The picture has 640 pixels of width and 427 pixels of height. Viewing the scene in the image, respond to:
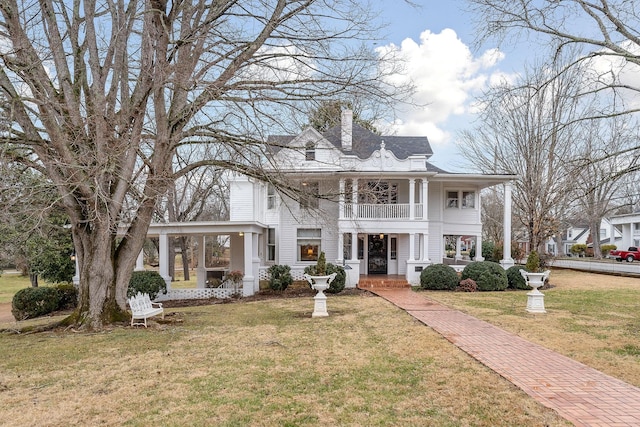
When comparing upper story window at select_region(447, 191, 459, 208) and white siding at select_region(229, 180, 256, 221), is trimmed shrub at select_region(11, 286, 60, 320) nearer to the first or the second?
white siding at select_region(229, 180, 256, 221)

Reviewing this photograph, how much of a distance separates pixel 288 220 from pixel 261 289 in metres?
3.72

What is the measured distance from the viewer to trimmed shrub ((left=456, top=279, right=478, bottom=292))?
55.6ft

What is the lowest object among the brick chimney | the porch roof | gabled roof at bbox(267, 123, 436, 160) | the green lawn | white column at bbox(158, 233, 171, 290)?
the green lawn

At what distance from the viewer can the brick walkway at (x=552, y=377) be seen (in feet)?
15.4

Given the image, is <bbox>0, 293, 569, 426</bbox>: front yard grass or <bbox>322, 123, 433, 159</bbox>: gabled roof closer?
<bbox>0, 293, 569, 426</bbox>: front yard grass

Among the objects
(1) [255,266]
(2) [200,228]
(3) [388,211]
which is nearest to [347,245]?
(3) [388,211]

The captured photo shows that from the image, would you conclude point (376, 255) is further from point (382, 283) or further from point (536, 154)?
point (536, 154)

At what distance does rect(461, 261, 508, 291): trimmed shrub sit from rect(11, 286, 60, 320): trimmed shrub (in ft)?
53.0

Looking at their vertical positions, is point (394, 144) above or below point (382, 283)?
above

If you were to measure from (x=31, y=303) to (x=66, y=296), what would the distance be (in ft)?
4.43

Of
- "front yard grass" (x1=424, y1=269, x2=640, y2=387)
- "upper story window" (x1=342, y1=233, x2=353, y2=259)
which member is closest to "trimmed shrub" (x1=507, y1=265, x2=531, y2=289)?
"front yard grass" (x1=424, y1=269, x2=640, y2=387)

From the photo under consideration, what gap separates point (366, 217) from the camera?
63.0ft

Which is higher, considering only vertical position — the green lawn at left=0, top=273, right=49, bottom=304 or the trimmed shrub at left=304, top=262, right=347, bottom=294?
the trimmed shrub at left=304, top=262, right=347, bottom=294

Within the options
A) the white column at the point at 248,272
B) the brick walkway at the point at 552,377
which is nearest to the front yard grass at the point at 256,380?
the brick walkway at the point at 552,377
